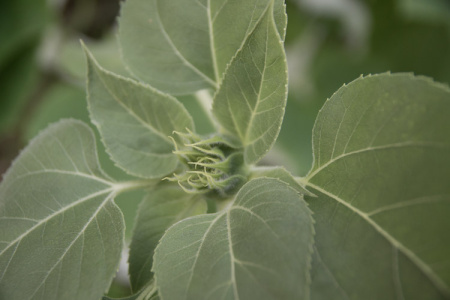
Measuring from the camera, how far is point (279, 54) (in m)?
0.49

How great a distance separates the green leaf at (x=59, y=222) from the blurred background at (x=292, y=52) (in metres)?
0.64

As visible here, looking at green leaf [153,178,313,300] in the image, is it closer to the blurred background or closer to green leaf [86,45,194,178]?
green leaf [86,45,194,178]

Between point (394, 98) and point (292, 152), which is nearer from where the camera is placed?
point (394, 98)

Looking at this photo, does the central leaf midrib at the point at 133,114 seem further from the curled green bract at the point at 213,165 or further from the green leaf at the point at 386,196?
the green leaf at the point at 386,196

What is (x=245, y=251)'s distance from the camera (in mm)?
480

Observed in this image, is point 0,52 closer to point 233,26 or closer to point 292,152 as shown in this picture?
point 292,152

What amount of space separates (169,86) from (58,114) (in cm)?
73

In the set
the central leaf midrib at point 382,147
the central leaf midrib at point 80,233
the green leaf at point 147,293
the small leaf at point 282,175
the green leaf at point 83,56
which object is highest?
the central leaf midrib at point 382,147

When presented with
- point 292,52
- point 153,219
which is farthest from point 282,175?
point 292,52

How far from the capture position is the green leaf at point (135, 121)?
0.63m

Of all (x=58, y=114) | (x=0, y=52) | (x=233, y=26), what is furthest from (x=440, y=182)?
(x=0, y=52)

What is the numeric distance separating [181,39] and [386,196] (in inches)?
15.4

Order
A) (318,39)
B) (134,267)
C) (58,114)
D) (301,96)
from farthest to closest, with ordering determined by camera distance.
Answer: (318,39) → (301,96) → (58,114) → (134,267)

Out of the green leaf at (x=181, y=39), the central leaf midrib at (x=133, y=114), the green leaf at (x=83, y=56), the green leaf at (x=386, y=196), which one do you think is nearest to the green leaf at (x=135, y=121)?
the central leaf midrib at (x=133, y=114)
